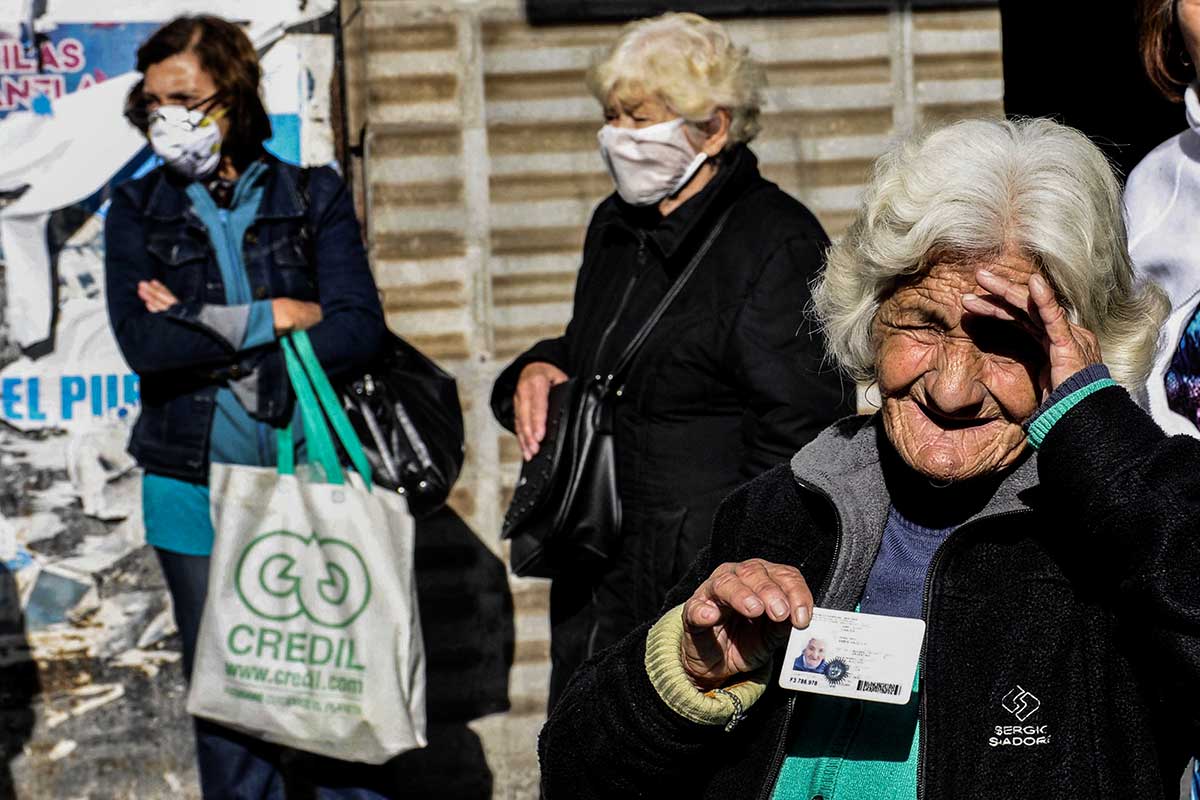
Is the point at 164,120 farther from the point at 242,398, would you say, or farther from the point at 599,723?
the point at 599,723

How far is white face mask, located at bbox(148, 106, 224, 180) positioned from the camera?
14.2ft

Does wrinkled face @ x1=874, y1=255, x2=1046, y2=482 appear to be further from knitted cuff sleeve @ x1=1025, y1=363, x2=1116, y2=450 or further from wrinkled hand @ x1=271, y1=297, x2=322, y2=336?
wrinkled hand @ x1=271, y1=297, x2=322, y2=336

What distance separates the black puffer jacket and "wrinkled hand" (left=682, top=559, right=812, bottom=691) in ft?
4.49

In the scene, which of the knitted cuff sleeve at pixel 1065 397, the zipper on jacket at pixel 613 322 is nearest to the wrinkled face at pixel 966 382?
the knitted cuff sleeve at pixel 1065 397

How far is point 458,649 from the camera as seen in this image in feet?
17.0

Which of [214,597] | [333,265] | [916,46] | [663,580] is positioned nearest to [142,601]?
[214,597]

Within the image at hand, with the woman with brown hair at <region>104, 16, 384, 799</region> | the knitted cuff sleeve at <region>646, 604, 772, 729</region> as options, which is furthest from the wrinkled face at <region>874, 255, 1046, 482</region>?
the woman with brown hair at <region>104, 16, 384, 799</region>

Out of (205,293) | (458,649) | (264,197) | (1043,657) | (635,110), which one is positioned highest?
(635,110)

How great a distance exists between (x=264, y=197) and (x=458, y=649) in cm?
157

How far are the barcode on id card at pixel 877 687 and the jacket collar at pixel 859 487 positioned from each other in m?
0.20

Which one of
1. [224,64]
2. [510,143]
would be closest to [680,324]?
[224,64]

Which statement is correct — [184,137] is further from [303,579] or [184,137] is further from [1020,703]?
[1020,703]

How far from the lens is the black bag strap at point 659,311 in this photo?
3.62 metres

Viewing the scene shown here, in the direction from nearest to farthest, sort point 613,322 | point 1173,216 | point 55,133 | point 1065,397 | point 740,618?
1. point 1065,397
2. point 740,618
3. point 1173,216
4. point 613,322
5. point 55,133
